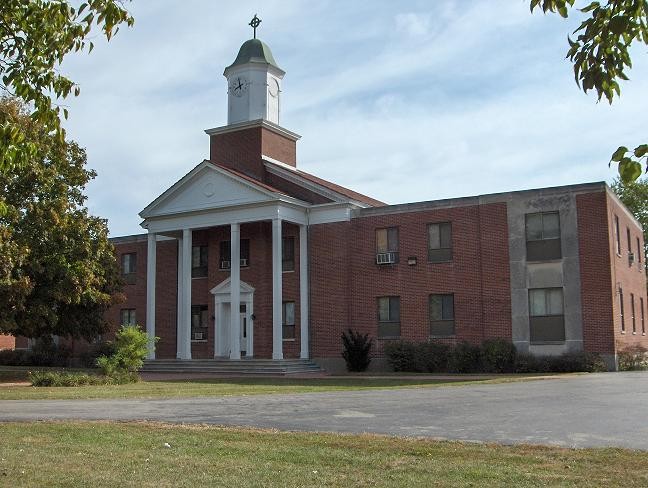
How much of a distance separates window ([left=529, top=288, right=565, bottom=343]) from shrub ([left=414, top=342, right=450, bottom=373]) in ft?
11.6

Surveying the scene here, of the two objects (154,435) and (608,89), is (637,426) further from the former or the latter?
(608,89)

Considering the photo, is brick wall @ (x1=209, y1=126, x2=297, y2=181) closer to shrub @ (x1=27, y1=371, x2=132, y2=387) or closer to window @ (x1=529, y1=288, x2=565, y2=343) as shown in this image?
window @ (x1=529, y1=288, x2=565, y2=343)

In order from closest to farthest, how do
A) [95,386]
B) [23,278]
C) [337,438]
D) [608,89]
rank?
[608,89], [337,438], [95,386], [23,278]

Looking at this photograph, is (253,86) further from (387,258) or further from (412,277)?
(412,277)

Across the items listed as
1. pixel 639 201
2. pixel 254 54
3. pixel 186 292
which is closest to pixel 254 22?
pixel 254 54

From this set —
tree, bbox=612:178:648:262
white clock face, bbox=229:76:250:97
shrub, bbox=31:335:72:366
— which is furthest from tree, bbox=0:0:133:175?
tree, bbox=612:178:648:262

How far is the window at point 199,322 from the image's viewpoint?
38397 millimetres

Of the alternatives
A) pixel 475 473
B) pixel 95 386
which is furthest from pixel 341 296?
pixel 475 473

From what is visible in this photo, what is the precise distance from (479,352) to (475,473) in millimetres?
23224

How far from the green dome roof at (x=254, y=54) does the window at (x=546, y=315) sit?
18.1 m

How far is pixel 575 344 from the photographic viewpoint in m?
29.4

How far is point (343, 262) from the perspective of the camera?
34.4 meters

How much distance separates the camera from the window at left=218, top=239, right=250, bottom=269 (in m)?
37.2

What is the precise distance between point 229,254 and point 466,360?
523 inches
